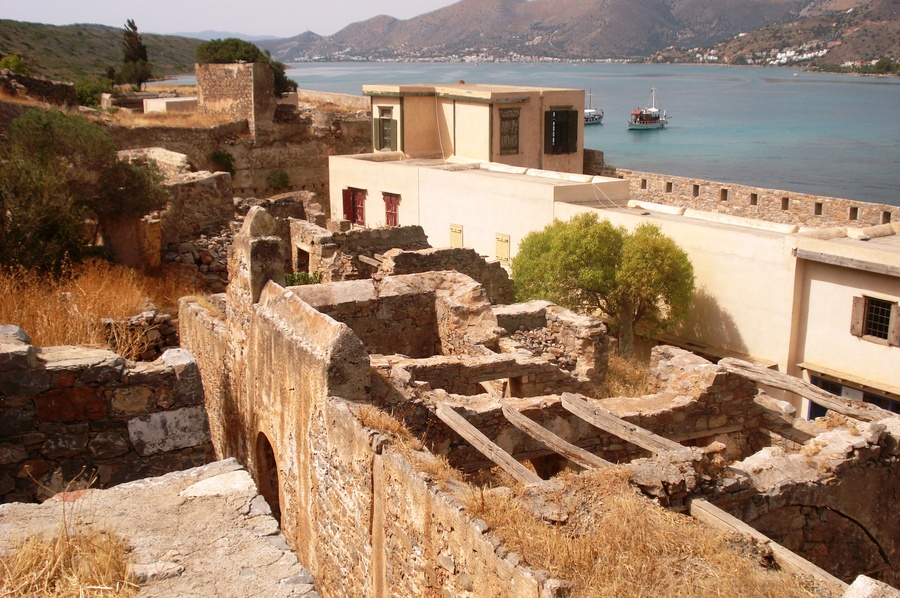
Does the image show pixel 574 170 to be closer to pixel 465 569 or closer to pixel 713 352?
pixel 713 352

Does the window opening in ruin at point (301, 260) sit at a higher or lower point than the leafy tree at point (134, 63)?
lower

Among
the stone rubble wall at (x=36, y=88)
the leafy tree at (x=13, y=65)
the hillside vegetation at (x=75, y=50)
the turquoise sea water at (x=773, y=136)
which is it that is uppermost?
the hillside vegetation at (x=75, y=50)

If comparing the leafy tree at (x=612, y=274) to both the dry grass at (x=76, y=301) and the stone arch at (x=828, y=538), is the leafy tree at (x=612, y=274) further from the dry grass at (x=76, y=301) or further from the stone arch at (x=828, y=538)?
the stone arch at (x=828, y=538)

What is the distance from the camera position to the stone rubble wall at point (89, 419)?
6.20 metres

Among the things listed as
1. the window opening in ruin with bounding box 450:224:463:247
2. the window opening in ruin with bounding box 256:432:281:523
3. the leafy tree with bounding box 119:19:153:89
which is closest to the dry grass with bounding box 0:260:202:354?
the window opening in ruin with bounding box 256:432:281:523

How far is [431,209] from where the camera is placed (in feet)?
94.1

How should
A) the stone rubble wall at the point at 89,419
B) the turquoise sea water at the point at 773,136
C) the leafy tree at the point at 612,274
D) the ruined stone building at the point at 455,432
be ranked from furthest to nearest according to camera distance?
the turquoise sea water at the point at 773,136, the leafy tree at the point at 612,274, the ruined stone building at the point at 455,432, the stone rubble wall at the point at 89,419

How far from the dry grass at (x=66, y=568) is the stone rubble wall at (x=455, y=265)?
11556mm

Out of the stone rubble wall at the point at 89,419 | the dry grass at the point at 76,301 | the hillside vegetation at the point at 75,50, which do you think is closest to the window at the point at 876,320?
the dry grass at the point at 76,301

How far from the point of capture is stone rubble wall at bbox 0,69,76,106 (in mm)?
28219

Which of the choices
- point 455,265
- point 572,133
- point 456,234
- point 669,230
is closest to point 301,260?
point 455,265

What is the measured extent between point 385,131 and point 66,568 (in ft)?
102

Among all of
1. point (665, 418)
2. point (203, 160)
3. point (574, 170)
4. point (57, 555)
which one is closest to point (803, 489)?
point (665, 418)

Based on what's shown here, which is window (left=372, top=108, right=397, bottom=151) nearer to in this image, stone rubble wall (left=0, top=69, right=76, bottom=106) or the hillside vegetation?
stone rubble wall (left=0, top=69, right=76, bottom=106)
